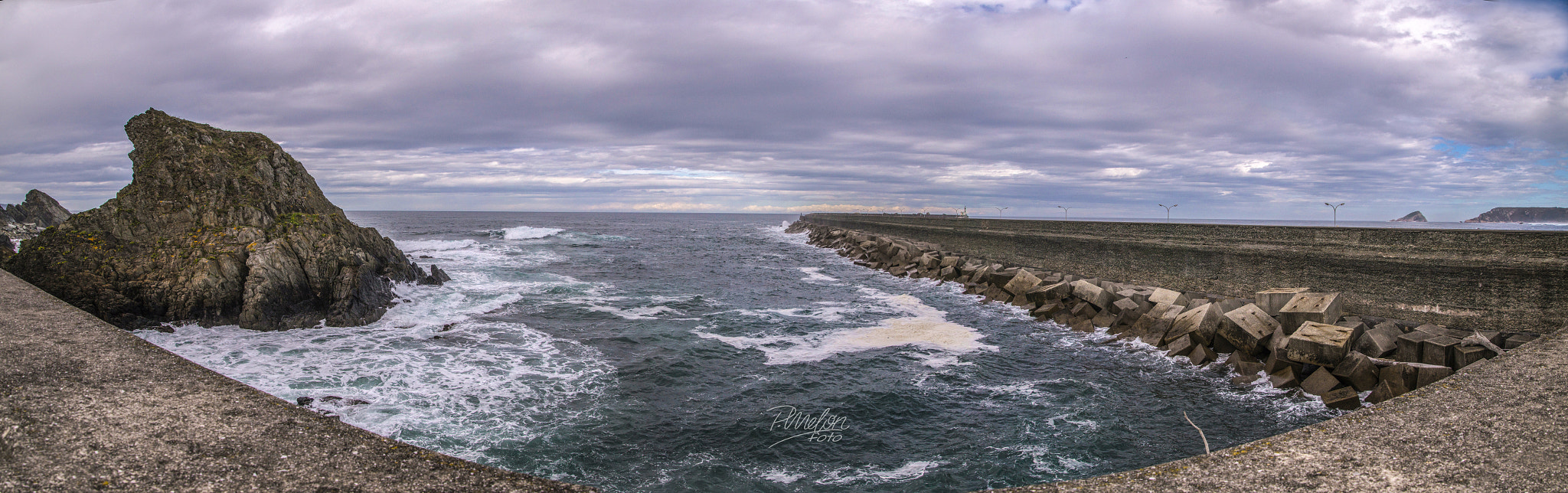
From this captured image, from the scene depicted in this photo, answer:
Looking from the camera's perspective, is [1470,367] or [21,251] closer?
[1470,367]

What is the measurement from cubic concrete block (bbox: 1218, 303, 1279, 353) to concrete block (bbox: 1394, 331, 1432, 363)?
119cm

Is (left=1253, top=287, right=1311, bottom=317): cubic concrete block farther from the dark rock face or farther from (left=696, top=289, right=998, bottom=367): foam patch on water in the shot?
the dark rock face

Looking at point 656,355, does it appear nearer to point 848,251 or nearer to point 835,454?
point 835,454

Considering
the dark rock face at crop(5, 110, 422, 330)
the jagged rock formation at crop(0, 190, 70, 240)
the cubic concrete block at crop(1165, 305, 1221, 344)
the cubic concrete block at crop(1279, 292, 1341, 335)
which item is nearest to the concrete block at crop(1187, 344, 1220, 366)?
the cubic concrete block at crop(1165, 305, 1221, 344)

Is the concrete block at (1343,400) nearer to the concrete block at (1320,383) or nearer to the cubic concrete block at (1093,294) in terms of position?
the concrete block at (1320,383)

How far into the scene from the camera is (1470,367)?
514 cm

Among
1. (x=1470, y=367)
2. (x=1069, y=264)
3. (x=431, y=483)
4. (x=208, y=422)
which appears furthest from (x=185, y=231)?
(x=1069, y=264)

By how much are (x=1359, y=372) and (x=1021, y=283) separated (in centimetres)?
783

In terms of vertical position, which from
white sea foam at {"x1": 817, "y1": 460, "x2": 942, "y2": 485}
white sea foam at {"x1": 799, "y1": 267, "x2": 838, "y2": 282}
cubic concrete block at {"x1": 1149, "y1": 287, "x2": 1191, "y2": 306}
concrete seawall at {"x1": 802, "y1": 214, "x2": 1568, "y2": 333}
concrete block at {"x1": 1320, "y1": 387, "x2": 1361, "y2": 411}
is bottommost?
white sea foam at {"x1": 817, "y1": 460, "x2": 942, "y2": 485}

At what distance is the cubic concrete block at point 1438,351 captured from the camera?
22.8 ft

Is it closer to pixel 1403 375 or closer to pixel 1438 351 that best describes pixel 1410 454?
pixel 1403 375

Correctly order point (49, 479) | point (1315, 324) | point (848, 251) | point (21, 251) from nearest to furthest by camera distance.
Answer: point (49, 479) < point (1315, 324) < point (21, 251) < point (848, 251)

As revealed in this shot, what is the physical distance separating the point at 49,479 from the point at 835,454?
198 inches

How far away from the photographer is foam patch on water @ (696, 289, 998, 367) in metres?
9.77
